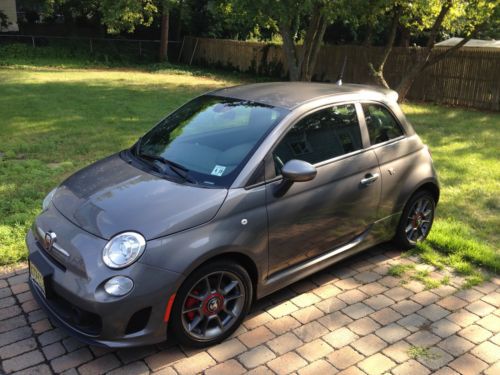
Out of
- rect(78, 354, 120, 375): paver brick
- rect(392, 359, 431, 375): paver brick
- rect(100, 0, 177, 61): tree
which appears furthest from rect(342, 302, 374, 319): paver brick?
rect(100, 0, 177, 61): tree

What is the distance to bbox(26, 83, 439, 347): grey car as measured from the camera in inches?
121

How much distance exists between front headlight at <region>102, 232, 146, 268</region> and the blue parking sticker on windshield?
2.58ft

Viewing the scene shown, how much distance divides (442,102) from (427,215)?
12762 millimetres

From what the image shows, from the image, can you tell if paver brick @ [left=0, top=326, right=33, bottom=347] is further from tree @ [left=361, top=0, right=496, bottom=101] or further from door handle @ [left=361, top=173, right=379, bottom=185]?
tree @ [left=361, top=0, right=496, bottom=101]

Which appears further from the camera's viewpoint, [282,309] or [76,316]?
[282,309]

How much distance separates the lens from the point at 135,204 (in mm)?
3348

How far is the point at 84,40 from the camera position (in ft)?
100

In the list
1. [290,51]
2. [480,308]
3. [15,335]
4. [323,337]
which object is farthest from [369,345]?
[290,51]

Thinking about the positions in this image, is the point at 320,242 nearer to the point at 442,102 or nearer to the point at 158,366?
the point at 158,366

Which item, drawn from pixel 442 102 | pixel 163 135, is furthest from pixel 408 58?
pixel 163 135

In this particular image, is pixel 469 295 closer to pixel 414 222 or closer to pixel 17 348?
pixel 414 222

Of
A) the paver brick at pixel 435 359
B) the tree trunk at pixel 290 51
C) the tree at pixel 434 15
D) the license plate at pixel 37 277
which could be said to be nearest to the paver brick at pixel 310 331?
the paver brick at pixel 435 359

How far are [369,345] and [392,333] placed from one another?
26cm

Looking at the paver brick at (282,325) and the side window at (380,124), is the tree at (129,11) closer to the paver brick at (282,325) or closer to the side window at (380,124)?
the side window at (380,124)
